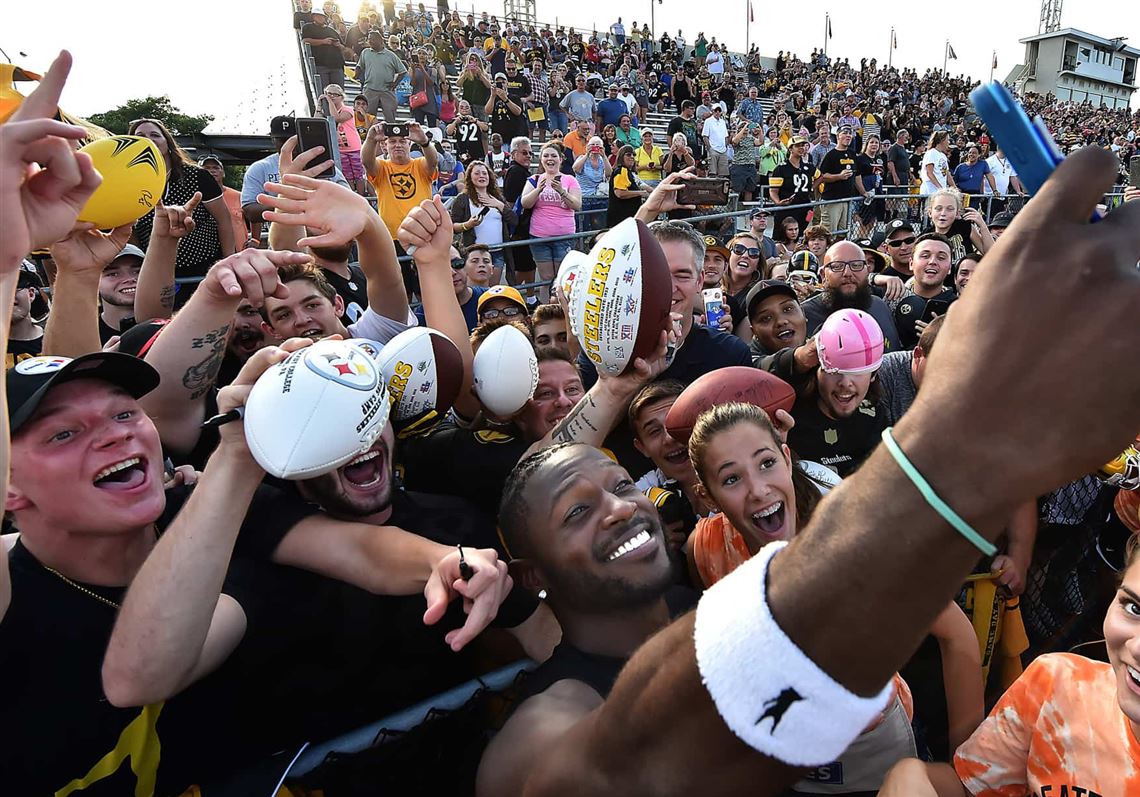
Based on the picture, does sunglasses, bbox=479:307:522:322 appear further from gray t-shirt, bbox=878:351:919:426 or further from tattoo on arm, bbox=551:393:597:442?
gray t-shirt, bbox=878:351:919:426

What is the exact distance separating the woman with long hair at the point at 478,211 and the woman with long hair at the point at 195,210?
3208mm

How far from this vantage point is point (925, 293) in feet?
19.5

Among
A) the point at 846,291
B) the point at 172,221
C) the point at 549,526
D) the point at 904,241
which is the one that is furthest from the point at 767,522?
the point at 904,241

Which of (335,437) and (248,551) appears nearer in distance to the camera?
(335,437)

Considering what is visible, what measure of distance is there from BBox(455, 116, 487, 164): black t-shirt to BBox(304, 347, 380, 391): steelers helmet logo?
10.4 meters

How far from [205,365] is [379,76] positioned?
38.5 ft

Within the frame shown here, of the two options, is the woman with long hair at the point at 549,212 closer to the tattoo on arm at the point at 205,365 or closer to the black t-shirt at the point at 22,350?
the black t-shirt at the point at 22,350

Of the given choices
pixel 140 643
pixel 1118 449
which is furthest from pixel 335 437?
pixel 1118 449

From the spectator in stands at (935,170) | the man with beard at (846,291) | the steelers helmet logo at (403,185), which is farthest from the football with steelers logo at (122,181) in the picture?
the spectator in stands at (935,170)

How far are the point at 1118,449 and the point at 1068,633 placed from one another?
361 cm

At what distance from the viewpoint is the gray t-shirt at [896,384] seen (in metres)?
4.09

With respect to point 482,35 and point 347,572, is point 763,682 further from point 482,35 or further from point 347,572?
point 482,35

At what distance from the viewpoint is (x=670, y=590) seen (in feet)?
7.32

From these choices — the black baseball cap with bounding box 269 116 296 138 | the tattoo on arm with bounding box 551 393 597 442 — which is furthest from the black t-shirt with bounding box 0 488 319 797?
the black baseball cap with bounding box 269 116 296 138
